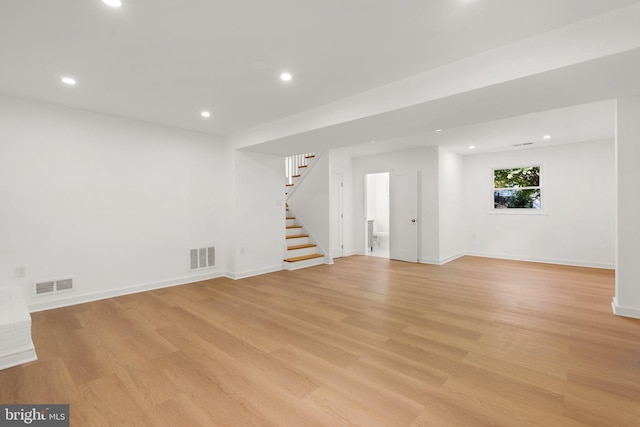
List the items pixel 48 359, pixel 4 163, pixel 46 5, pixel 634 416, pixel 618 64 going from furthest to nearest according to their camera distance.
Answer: pixel 4 163
pixel 48 359
pixel 618 64
pixel 46 5
pixel 634 416

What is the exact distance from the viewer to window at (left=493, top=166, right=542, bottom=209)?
22.3 ft

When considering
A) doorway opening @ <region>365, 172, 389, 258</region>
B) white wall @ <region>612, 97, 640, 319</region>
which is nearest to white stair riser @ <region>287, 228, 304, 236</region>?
doorway opening @ <region>365, 172, 389, 258</region>

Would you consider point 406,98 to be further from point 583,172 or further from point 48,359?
point 583,172

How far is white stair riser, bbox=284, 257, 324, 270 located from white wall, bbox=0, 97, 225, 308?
1.48 meters

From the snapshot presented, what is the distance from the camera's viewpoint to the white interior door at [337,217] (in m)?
7.21

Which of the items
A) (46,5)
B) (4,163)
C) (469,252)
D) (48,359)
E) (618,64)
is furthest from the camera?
(469,252)

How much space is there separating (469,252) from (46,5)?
337 inches

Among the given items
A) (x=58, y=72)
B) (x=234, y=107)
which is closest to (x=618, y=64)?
(x=234, y=107)

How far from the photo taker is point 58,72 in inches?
114

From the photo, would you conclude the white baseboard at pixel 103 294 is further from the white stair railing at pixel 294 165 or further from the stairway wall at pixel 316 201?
the white stair railing at pixel 294 165

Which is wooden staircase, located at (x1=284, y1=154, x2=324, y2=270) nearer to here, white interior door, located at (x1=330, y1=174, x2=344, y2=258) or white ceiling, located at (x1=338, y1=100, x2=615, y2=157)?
white interior door, located at (x1=330, y1=174, x2=344, y2=258)

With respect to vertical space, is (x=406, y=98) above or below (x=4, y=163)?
above

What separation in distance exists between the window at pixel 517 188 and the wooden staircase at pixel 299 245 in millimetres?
4675

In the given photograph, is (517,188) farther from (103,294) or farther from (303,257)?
(103,294)
